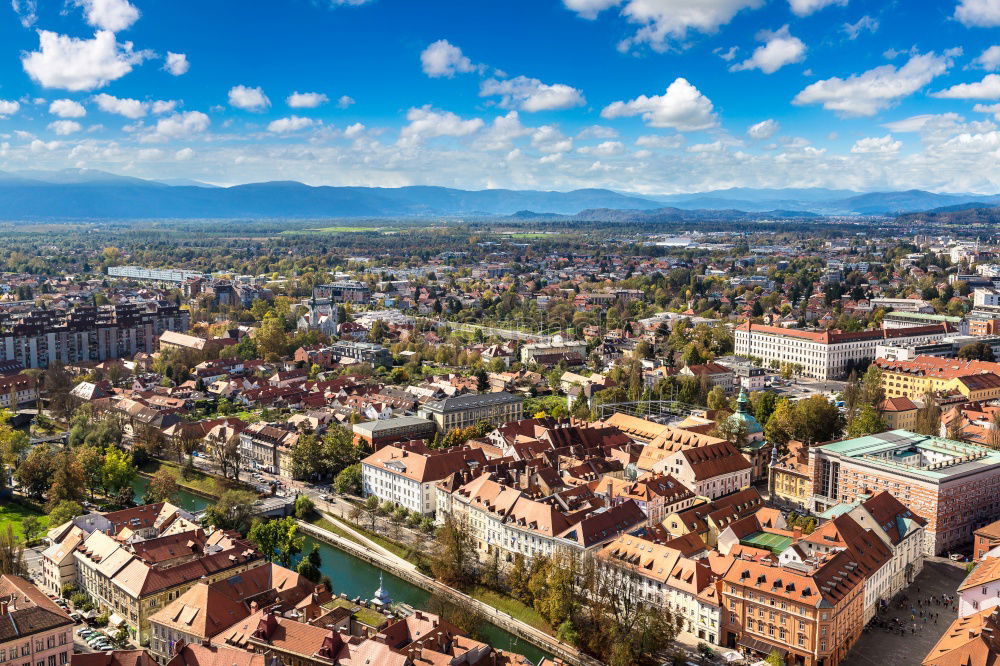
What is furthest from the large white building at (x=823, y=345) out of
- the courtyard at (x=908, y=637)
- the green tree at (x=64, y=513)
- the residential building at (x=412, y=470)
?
the green tree at (x=64, y=513)

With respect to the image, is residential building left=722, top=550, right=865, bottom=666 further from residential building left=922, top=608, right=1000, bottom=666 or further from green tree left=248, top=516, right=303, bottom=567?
green tree left=248, top=516, right=303, bottom=567

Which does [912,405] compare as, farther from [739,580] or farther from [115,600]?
[115,600]

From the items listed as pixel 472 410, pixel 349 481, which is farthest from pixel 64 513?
pixel 472 410

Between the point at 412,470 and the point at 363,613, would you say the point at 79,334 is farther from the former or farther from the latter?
the point at 363,613

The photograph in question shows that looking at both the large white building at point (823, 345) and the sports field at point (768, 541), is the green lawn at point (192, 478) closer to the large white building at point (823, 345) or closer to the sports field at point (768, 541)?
the sports field at point (768, 541)

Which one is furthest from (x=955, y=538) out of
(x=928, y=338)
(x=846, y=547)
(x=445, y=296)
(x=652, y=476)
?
(x=445, y=296)

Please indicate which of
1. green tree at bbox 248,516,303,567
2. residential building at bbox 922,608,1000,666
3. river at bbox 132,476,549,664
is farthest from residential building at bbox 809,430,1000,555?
green tree at bbox 248,516,303,567
